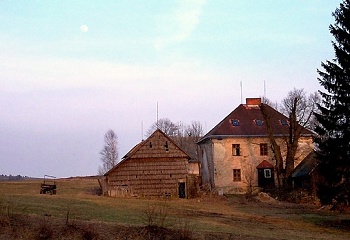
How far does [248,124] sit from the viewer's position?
211 ft

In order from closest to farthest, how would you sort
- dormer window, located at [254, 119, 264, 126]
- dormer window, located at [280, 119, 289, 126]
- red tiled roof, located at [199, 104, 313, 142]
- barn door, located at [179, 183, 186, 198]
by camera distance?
barn door, located at [179, 183, 186, 198]
red tiled roof, located at [199, 104, 313, 142]
dormer window, located at [254, 119, 264, 126]
dormer window, located at [280, 119, 289, 126]

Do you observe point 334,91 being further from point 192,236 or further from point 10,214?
point 10,214

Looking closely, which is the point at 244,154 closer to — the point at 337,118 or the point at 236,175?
the point at 236,175

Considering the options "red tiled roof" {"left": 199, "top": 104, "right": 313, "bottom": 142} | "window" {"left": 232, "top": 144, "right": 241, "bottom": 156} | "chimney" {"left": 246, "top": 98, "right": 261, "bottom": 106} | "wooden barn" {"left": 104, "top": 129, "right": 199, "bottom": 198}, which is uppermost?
"chimney" {"left": 246, "top": 98, "right": 261, "bottom": 106}

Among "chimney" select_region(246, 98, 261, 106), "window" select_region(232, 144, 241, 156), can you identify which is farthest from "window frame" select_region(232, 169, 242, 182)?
"chimney" select_region(246, 98, 261, 106)

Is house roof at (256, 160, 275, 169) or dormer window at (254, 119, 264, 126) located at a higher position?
dormer window at (254, 119, 264, 126)

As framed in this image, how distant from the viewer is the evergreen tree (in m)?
28.3

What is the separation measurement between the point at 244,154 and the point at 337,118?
34460 millimetres

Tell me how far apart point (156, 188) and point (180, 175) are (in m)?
2.67

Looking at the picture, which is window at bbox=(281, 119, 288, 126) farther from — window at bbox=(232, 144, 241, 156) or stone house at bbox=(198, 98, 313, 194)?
window at bbox=(232, 144, 241, 156)

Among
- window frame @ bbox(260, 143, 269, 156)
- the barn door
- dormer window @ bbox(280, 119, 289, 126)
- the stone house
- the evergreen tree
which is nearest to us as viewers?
the evergreen tree

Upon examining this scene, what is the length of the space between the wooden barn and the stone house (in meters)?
7.13

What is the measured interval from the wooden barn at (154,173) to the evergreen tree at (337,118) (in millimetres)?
26423

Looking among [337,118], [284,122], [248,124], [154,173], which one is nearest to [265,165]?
[248,124]
